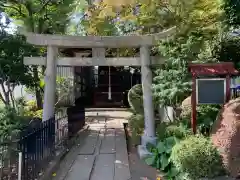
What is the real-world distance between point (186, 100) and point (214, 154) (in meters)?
3.20

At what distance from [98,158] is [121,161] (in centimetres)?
65

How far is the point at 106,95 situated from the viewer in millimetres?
18016

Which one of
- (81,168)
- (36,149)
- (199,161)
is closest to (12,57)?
(81,168)

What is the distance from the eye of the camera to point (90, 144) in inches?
361

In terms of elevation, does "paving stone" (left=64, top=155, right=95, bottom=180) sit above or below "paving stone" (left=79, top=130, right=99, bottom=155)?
below

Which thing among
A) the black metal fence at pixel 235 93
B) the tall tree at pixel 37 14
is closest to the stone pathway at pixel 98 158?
the tall tree at pixel 37 14

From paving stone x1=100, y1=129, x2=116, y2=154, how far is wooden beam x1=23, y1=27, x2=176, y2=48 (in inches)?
112

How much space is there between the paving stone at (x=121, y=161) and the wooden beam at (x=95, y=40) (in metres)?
2.86

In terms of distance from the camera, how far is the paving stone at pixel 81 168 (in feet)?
20.9

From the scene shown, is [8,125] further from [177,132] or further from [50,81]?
[177,132]

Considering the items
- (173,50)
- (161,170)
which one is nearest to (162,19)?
(173,50)

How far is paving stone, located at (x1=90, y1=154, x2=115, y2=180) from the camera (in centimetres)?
642

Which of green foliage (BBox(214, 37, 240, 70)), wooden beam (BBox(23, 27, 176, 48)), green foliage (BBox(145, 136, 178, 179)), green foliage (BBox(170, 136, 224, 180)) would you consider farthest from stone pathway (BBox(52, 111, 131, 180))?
green foliage (BBox(214, 37, 240, 70))

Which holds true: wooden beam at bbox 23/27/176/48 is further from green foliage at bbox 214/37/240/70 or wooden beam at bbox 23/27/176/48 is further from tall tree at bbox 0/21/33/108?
green foliage at bbox 214/37/240/70
